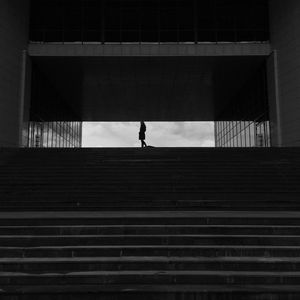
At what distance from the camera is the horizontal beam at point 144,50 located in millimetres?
24891

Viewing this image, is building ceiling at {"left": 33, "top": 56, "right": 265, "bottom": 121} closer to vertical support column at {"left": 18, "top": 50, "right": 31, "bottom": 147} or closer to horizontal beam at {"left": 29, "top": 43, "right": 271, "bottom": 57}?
horizontal beam at {"left": 29, "top": 43, "right": 271, "bottom": 57}

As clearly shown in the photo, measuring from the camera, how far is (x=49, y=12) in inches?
1033

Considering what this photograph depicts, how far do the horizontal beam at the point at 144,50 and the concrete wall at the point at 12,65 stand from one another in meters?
1.29

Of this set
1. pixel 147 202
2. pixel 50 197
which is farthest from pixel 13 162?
pixel 147 202

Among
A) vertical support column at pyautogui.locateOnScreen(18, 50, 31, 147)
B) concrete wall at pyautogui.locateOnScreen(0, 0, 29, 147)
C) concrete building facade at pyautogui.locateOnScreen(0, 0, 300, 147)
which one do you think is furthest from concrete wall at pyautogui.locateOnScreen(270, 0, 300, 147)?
concrete wall at pyautogui.locateOnScreen(0, 0, 29, 147)

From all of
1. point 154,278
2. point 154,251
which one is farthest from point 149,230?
point 154,278

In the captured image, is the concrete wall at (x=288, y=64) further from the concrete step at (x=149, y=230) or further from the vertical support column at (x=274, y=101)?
the concrete step at (x=149, y=230)

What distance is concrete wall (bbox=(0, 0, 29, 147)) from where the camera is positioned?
22.2 metres

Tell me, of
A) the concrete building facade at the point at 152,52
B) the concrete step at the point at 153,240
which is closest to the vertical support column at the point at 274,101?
the concrete building facade at the point at 152,52

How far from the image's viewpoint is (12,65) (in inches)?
913

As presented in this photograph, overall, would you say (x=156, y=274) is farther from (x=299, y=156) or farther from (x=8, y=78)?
(x=8, y=78)

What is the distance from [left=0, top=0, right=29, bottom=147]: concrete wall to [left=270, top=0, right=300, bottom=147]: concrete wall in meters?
14.1

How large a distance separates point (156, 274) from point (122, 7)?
22084mm

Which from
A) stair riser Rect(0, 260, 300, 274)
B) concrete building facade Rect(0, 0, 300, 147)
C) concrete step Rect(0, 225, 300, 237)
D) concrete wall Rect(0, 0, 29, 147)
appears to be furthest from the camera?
concrete building facade Rect(0, 0, 300, 147)
